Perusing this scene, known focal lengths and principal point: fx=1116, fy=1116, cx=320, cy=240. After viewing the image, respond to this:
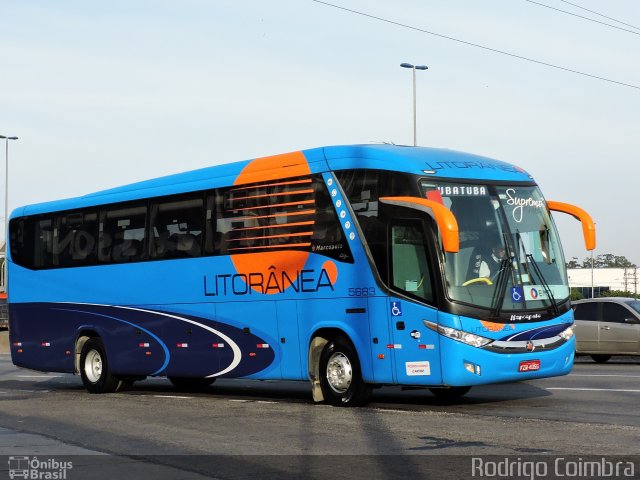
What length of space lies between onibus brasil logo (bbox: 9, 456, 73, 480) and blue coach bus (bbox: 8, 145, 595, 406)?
18.4ft

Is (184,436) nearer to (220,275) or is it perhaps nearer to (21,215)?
(220,275)

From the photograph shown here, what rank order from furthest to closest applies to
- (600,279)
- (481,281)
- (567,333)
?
(600,279) < (567,333) < (481,281)

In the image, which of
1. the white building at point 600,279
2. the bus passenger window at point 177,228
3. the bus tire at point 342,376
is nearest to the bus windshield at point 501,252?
the bus tire at point 342,376

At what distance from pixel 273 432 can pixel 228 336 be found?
18.1 ft

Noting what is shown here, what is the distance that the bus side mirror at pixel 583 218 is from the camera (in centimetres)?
1597

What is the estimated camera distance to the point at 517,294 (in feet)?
48.7

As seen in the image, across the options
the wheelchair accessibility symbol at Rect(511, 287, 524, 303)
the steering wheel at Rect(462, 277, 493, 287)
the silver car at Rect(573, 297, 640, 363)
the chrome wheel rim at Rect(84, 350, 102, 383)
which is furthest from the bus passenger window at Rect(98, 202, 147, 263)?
the silver car at Rect(573, 297, 640, 363)

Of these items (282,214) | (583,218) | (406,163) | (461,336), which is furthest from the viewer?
(282,214)

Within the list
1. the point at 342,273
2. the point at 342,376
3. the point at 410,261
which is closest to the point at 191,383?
the point at 342,376

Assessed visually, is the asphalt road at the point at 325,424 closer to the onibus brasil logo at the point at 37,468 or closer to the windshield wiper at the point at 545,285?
the onibus brasil logo at the point at 37,468

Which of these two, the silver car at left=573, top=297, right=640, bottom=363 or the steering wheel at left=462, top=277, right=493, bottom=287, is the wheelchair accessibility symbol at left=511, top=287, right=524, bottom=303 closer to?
the steering wheel at left=462, top=277, right=493, bottom=287

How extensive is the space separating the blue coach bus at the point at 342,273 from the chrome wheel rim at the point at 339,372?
0.02 m

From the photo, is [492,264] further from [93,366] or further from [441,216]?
[93,366]

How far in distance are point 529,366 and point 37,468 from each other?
729 cm
